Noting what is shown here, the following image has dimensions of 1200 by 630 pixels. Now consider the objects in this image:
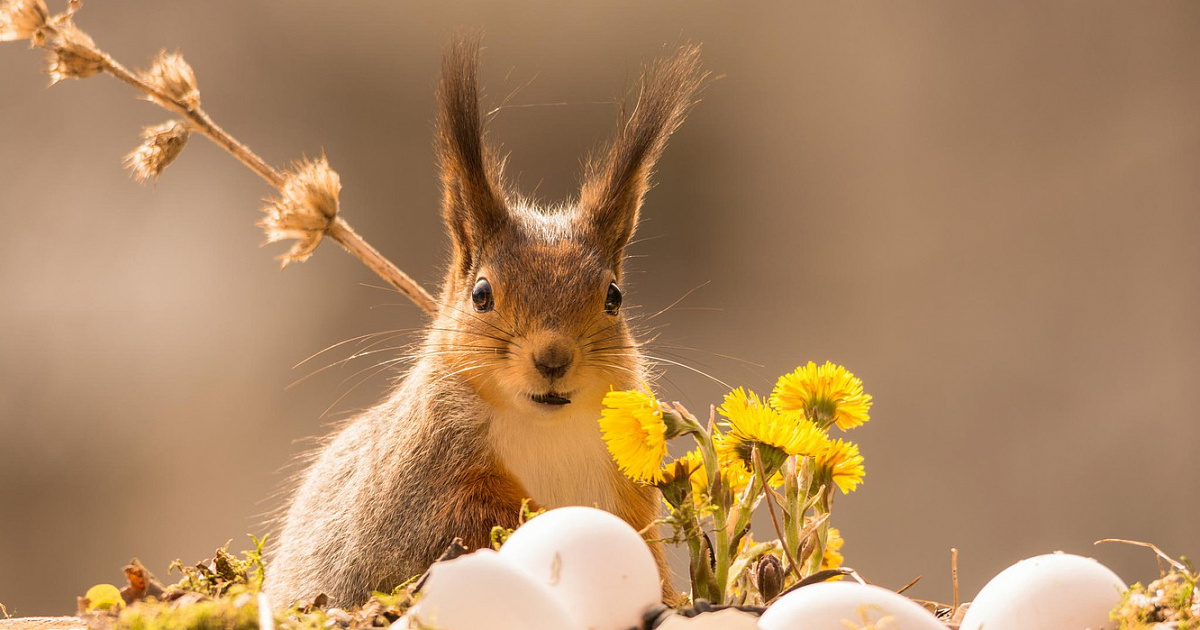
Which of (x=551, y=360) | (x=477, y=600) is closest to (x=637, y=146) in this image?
(x=551, y=360)

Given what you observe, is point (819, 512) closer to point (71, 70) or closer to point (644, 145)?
point (644, 145)

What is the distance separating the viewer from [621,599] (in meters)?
0.71

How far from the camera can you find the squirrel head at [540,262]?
1047 millimetres

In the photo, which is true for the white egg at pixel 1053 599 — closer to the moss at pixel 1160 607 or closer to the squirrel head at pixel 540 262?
the moss at pixel 1160 607

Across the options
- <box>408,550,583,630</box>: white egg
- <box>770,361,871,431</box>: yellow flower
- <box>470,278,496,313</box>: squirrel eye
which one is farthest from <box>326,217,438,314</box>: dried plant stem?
<box>408,550,583,630</box>: white egg

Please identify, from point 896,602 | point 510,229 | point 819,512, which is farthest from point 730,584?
point 510,229

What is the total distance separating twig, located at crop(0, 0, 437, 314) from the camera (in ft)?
3.78

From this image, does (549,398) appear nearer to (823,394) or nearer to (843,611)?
(823,394)

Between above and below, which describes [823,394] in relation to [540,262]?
below

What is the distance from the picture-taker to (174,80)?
4.00 feet

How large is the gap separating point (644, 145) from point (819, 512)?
18.7 inches

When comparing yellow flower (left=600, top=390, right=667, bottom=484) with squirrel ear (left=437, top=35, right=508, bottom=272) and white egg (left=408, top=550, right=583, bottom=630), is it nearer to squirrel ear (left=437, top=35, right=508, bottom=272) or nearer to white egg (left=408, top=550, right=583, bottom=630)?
white egg (left=408, top=550, right=583, bottom=630)

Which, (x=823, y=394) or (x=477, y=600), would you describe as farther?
(x=823, y=394)

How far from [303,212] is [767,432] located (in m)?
0.62
